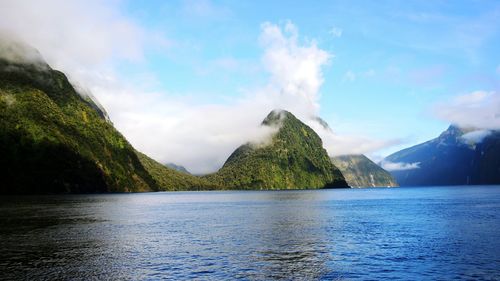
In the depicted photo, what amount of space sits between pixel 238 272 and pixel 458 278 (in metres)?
20.4

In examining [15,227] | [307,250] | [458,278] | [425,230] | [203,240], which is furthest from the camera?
[15,227]

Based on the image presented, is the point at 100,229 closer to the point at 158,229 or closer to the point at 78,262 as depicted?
the point at 158,229

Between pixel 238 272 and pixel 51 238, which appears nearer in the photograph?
pixel 238 272

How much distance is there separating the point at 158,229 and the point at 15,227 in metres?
26.7

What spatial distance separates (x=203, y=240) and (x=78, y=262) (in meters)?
21.8

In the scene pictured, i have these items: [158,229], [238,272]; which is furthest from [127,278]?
[158,229]

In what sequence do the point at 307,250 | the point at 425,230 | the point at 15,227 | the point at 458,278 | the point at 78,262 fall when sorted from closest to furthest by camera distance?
the point at 458,278 < the point at 78,262 < the point at 307,250 < the point at 425,230 < the point at 15,227

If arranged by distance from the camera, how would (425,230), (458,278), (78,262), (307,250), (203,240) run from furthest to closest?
(425,230)
(203,240)
(307,250)
(78,262)
(458,278)

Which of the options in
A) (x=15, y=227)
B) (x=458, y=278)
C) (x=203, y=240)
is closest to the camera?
(x=458, y=278)

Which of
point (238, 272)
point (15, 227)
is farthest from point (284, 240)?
point (15, 227)

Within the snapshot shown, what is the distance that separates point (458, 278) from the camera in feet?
129

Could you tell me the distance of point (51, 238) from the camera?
221 ft

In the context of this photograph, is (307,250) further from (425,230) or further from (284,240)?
(425,230)

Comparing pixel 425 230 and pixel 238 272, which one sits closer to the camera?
pixel 238 272
